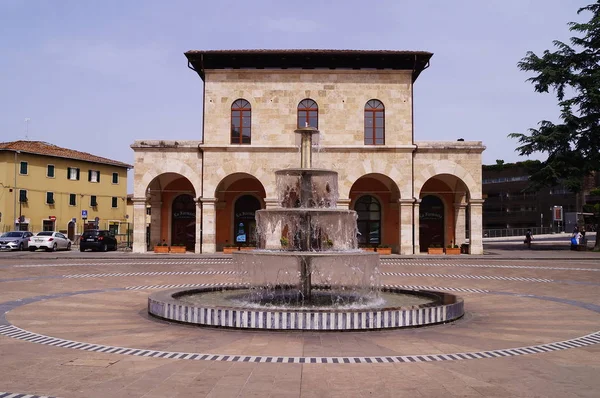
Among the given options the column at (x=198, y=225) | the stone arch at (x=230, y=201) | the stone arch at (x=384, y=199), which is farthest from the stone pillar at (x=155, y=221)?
the stone arch at (x=384, y=199)

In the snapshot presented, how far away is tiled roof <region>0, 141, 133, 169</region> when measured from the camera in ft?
165

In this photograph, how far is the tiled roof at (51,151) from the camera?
50444 millimetres

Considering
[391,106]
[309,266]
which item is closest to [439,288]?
[309,266]

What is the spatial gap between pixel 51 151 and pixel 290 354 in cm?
5147

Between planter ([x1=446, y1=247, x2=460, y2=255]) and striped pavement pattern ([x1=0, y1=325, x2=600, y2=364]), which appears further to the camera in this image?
planter ([x1=446, y1=247, x2=460, y2=255])

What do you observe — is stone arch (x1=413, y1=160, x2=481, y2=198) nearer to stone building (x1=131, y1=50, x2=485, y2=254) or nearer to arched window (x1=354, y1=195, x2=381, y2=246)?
stone building (x1=131, y1=50, x2=485, y2=254)

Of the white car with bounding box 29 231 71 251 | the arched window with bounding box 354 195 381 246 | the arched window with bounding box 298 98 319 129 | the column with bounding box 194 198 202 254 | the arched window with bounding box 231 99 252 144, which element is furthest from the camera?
the white car with bounding box 29 231 71 251

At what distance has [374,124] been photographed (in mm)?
32531

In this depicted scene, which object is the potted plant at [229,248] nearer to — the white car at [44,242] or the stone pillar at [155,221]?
the stone pillar at [155,221]

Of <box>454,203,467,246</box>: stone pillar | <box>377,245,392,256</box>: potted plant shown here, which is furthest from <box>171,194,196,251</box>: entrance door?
<box>454,203,467,246</box>: stone pillar

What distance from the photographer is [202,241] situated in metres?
32.1

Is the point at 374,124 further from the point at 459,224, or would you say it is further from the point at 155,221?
the point at 155,221

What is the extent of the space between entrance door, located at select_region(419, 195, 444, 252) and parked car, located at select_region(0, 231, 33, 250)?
2523 cm

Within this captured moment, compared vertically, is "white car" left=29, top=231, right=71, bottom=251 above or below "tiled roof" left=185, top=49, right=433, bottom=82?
below
